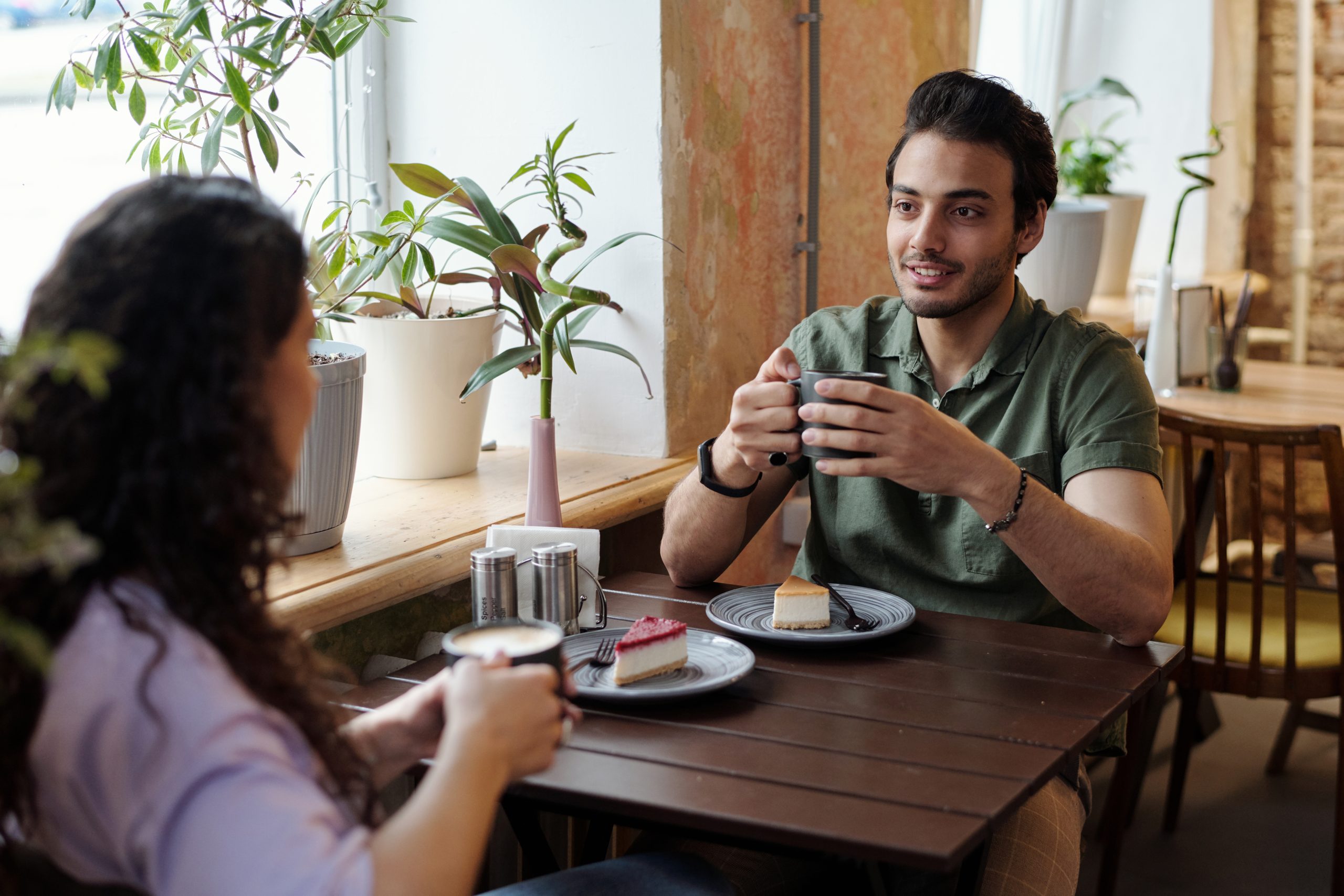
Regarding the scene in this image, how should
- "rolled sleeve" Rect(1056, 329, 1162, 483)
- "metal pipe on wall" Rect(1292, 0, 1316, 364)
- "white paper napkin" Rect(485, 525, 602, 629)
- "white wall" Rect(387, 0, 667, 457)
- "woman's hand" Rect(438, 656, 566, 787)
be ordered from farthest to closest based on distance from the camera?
"metal pipe on wall" Rect(1292, 0, 1316, 364), "white wall" Rect(387, 0, 667, 457), "rolled sleeve" Rect(1056, 329, 1162, 483), "white paper napkin" Rect(485, 525, 602, 629), "woman's hand" Rect(438, 656, 566, 787)

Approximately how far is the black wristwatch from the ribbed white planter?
0.45 metres

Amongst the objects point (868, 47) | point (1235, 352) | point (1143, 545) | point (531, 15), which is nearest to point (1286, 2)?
point (1235, 352)

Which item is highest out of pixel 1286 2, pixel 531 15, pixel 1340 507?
pixel 1286 2

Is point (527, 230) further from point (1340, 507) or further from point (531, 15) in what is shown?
point (1340, 507)

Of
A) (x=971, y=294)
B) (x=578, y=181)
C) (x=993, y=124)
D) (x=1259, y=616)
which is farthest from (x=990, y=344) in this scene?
(x=1259, y=616)

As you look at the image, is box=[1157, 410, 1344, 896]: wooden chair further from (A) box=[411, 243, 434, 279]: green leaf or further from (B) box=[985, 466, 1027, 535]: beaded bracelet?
(A) box=[411, 243, 434, 279]: green leaf

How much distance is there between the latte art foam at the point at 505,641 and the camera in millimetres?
1101

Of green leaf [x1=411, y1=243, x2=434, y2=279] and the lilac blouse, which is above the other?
green leaf [x1=411, y1=243, x2=434, y2=279]

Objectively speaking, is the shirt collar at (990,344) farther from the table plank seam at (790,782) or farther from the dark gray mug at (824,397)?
the table plank seam at (790,782)

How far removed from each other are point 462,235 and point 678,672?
797 mm

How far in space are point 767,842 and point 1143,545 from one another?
74 cm

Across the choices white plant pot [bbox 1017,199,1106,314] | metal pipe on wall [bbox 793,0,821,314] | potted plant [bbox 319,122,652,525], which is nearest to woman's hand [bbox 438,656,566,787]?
potted plant [bbox 319,122,652,525]

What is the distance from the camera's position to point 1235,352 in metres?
3.21

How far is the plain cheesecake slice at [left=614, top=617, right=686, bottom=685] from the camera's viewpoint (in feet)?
4.33
